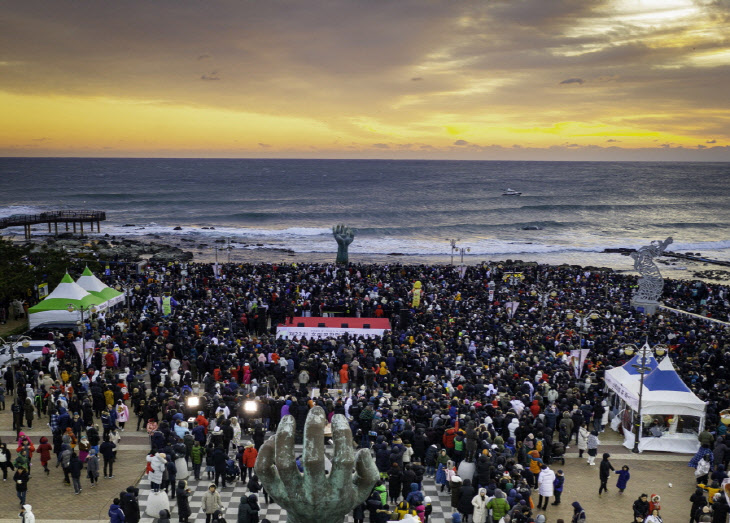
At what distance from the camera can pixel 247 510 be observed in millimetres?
10414

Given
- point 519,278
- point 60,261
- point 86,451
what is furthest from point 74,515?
point 519,278

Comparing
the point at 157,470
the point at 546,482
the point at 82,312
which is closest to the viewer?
the point at 157,470

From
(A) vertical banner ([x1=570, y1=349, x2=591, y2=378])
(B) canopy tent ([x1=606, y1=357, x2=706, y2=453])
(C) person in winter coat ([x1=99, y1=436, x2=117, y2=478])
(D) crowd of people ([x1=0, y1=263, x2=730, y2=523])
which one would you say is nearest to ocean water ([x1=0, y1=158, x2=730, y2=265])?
(D) crowd of people ([x1=0, y1=263, x2=730, y2=523])

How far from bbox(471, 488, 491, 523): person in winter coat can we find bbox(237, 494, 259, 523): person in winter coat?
3.97 metres

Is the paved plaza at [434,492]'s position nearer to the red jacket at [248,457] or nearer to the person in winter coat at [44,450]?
the person in winter coat at [44,450]

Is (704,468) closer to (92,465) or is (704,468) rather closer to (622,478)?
(622,478)

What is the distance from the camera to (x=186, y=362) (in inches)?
719

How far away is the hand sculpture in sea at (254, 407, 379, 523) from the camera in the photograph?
449cm

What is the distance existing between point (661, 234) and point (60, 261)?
2467 inches

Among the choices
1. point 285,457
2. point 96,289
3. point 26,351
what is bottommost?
point 26,351

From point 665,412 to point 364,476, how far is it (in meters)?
12.7

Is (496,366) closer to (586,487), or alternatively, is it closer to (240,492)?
(586,487)

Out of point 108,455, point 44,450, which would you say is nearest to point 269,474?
point 108,455

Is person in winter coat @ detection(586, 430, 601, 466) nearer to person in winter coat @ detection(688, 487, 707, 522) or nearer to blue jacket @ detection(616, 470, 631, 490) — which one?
blue jacket @ detection(616, 470, 631, 490)
